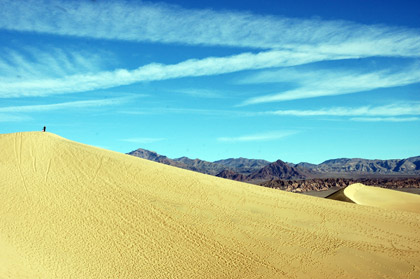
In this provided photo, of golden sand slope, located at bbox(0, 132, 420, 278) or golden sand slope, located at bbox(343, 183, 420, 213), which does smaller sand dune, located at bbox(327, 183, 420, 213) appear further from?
golden sand slope, located at bbox(0, 132, 420, 278)

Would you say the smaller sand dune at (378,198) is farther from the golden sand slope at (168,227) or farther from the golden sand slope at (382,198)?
the golden sand slope at (168,227)

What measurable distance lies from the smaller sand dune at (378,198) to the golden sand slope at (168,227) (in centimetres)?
1138

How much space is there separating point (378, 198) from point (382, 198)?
0.46m

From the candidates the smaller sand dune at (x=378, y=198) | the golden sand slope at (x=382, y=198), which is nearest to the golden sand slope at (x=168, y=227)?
the smaller sand dune at (x=378, y=198)

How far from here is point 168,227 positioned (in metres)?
22.5

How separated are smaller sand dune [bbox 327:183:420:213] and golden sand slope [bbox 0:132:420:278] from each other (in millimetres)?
11383

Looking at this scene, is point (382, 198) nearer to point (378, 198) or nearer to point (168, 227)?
point (378, 198)

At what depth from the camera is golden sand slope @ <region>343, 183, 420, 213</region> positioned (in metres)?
41.3

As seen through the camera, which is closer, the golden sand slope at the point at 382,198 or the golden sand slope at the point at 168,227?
the golden sand slope at the point at 168,227

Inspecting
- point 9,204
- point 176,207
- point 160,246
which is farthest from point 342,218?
point 9,204

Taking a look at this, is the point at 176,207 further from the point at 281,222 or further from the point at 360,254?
the point at 360,254

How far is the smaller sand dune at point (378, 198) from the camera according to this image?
136 feet

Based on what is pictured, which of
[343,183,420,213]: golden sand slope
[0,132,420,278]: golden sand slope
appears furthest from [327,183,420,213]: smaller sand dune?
[0,132,420,278]: golden sand slope

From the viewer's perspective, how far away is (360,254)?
21.0 meters
